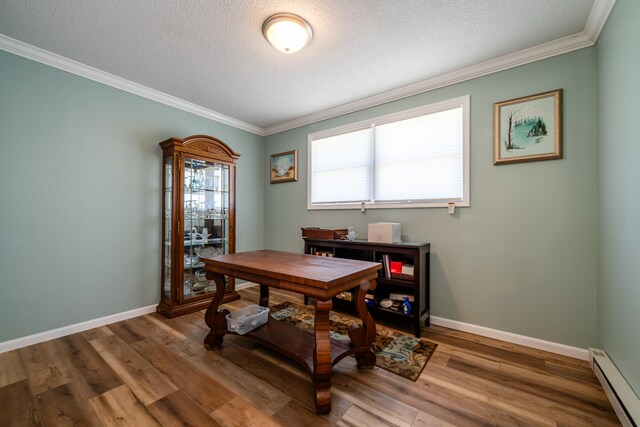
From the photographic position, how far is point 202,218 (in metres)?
3.28

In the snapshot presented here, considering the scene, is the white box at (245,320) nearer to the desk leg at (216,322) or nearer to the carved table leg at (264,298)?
the desk leg at (216,322)

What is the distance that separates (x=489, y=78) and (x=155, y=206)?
3.82 meters

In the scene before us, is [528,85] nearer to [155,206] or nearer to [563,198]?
[563,198]

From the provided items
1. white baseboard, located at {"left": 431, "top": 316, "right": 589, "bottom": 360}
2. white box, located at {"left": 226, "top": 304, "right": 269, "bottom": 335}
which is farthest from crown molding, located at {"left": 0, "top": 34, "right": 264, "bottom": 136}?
white baseboard, located at {"left": 431, "top": 316, "right": 589, "bottom": 360}

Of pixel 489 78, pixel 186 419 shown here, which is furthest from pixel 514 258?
pixel 186 419

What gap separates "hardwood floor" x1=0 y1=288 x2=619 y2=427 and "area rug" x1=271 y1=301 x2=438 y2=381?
0.25 feet

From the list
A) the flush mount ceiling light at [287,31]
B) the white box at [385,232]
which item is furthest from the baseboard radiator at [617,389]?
the flush mount ceiling light at [287,31]

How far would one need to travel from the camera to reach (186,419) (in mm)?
1407

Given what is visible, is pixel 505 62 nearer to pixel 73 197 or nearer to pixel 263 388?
pixel 263 388

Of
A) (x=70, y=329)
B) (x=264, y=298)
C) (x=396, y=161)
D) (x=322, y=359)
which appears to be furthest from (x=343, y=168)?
(x=70, y=329)

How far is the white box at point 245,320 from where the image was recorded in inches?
83.9

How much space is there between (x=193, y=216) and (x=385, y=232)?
230 centimetres

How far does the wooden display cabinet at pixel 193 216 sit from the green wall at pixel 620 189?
3546mm

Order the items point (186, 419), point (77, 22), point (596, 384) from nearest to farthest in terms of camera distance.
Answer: point (186, 419)
point (596, 384)
point (77, 22)
